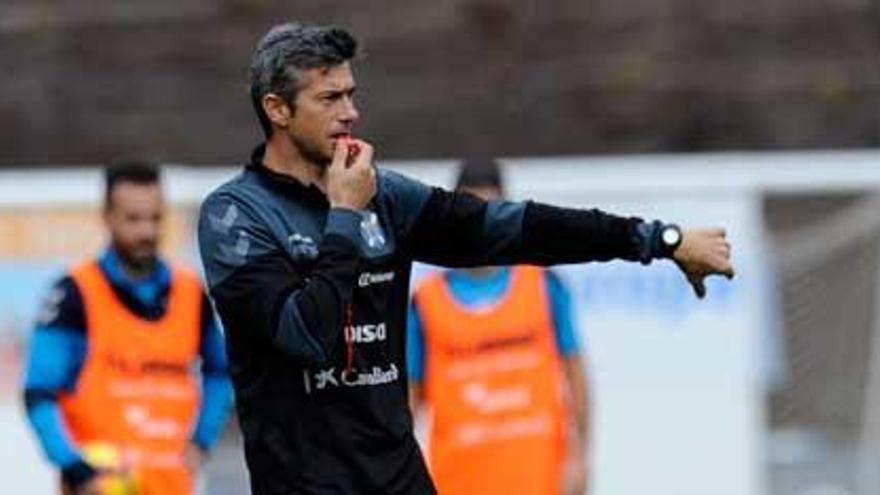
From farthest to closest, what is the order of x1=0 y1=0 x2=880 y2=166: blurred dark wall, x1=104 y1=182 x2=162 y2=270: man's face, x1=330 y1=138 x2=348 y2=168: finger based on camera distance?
x1=0 y1=0 x2=880 y2=166: blurred dark wall
x1=104 y1=182 x2=162 y2=270: man's face
x1=330 y1=138 x2=348 y2=168: finger

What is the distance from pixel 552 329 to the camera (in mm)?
9273

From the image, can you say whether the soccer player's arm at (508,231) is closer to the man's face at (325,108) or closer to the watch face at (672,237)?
the watch face at (672,237)

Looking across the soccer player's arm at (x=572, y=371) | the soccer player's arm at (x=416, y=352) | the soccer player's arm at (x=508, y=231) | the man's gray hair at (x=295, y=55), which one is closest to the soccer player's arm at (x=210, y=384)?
the soccer player's arm at (x=416, y=352)

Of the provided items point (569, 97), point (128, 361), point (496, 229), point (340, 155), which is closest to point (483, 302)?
point (128, 361)

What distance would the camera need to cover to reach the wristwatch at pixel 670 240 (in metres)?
5.98

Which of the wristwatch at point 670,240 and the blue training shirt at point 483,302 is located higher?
the blue training shirt at point 483,302

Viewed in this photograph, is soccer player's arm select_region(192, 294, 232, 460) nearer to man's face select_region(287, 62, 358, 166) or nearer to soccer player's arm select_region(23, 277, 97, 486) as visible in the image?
soccer player's arm select_region(23, 277, 97, 486)

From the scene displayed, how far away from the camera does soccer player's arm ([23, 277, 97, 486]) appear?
8648mm

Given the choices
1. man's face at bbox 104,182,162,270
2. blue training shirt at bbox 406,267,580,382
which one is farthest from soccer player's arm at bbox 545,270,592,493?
man's face at bbox 104,182,162,270

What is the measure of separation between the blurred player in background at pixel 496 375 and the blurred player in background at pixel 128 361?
2.19 ft

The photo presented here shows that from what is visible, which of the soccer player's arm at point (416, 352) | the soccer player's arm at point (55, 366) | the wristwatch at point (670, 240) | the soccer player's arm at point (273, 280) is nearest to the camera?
the soccer player's arm at point (273, 280)

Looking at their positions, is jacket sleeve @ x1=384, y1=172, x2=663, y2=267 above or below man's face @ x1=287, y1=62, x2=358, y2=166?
below

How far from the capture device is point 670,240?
599 cm

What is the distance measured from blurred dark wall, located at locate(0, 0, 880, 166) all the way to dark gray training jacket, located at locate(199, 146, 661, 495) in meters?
9.52
